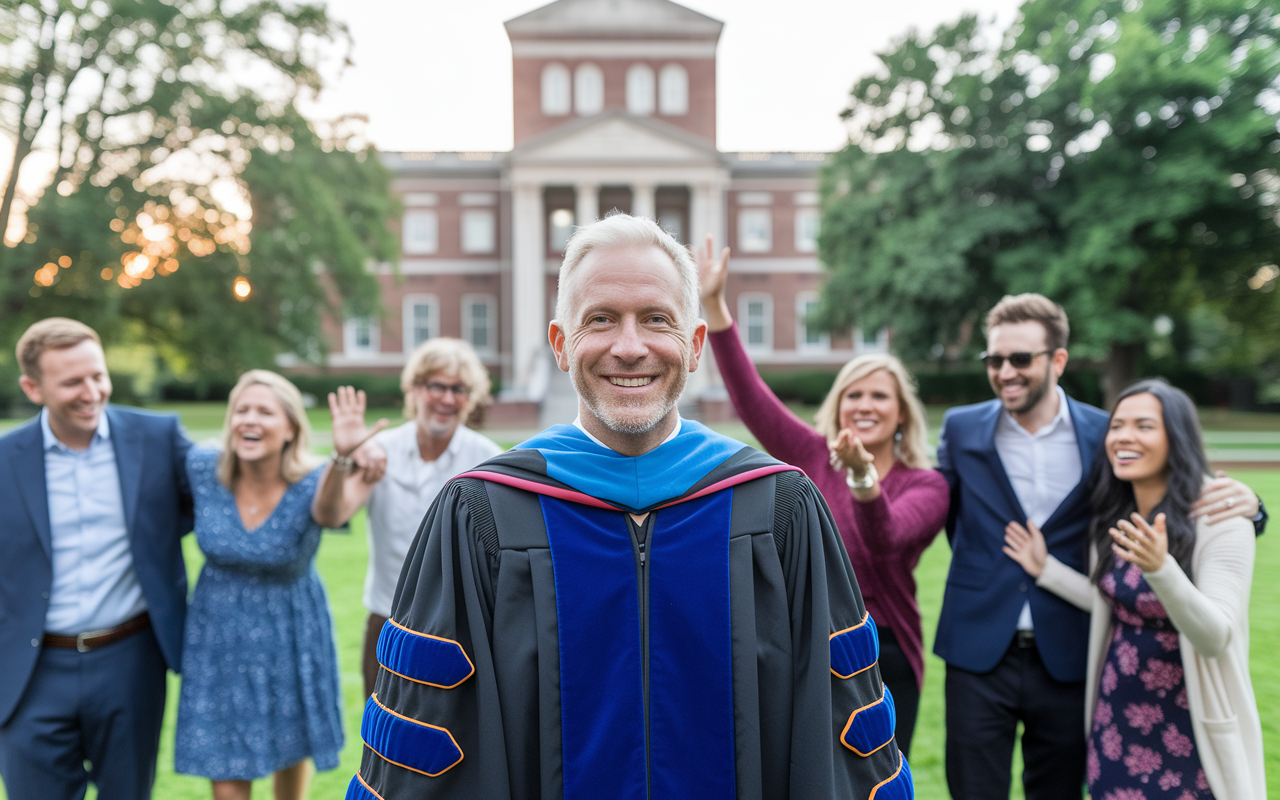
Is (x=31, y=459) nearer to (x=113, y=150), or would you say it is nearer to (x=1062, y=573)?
(x=1062, y=573)

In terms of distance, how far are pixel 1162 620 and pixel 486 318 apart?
34919 millimetres

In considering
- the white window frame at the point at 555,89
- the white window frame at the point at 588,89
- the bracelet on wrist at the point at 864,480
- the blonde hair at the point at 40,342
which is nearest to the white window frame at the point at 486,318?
the white window frame at the point at 555,89

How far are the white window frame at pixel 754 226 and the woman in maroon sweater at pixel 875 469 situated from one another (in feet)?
109

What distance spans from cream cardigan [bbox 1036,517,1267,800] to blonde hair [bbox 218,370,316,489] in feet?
10.2

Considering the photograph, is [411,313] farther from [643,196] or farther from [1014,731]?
[1014,731]

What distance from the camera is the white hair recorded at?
1.92 meters

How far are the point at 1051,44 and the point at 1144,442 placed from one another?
62.1 feet

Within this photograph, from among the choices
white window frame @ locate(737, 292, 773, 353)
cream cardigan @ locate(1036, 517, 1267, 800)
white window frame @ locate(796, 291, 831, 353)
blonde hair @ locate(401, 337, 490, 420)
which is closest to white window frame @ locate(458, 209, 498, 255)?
white window frame @ locate(737, 292, 773, 353)

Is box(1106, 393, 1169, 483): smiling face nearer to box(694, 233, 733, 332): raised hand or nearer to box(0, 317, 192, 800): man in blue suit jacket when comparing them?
box(694, 233, 733, 332): raised hand

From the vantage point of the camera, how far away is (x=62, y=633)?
10.1 feet

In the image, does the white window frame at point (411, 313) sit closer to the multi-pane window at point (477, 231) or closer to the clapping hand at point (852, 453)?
the multi-pane window at point (477, 231)

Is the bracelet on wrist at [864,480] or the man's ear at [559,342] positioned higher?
the man's ear at [559,342]

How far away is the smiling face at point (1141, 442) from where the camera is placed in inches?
113

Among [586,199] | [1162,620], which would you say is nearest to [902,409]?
[1162,620]
